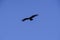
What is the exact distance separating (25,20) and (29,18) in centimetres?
6

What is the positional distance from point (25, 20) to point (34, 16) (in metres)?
0.17

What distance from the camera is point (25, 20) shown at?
5.94 meters

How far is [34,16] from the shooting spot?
5.83 meters

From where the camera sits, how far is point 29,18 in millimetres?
5926

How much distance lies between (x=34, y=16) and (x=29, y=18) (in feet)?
0.39
